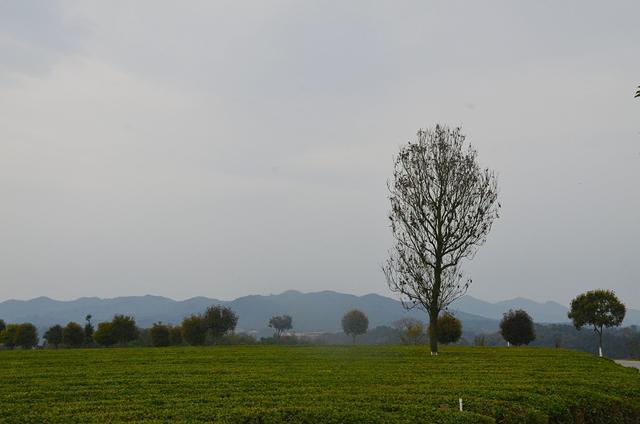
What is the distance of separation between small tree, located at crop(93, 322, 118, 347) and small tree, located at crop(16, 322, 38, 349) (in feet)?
32.9

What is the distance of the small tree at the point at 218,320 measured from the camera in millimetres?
67188

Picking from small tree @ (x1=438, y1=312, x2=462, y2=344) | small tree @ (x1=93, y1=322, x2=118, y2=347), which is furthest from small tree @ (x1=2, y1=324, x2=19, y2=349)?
small tree @ (x1=438, y1=312, x2=462, y2=344)

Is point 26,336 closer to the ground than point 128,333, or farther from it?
closer to the ground

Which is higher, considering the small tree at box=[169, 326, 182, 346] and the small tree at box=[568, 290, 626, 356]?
the small tree at box=[568, 290, 626, 356]

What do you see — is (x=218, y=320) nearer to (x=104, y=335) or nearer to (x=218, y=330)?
(x=218, y=330)

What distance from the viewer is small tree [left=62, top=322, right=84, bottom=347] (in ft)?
216

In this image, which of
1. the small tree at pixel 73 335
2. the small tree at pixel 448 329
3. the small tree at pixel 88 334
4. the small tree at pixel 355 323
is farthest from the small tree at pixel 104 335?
the small tree at pixel 448 329

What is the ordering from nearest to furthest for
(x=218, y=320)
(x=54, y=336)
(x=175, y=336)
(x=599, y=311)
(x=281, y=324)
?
(x=599, y=311) < (x=175, y=336) < (x=218, y=320) < (x=54, y=336) < (x=281, y=324)

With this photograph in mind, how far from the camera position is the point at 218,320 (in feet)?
222

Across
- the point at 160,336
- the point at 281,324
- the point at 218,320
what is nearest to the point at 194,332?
the point at 218,320

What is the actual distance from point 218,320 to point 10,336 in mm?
25936

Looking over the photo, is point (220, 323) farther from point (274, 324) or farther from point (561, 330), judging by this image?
point (561, 330)

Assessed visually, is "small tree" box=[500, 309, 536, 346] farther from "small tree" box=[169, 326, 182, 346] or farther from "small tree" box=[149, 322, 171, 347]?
"small tree" box=[149, 322, 171, 347]

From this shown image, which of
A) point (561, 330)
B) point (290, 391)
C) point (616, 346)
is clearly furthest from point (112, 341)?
point (561, 330)
